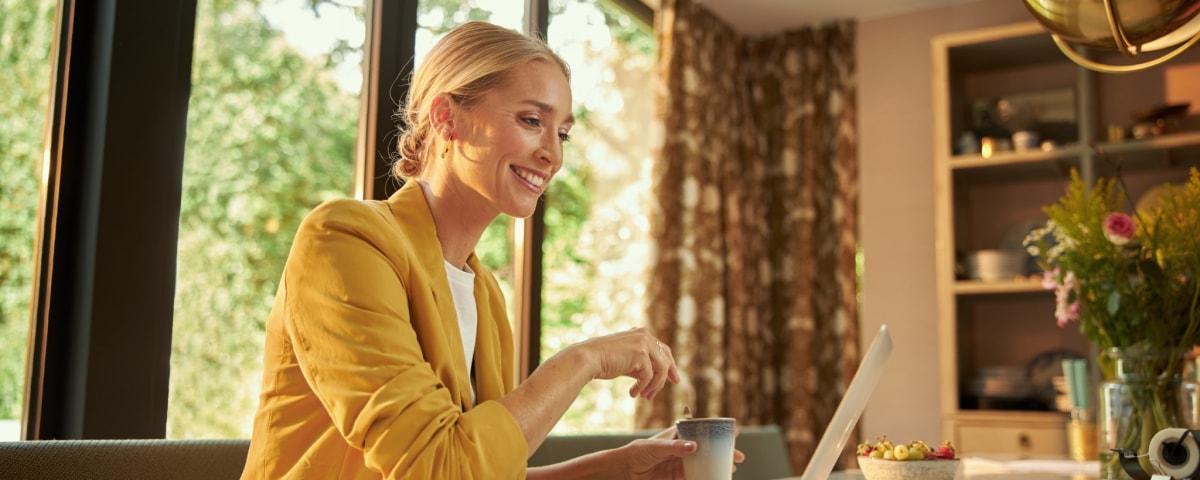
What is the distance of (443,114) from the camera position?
4.72 feet

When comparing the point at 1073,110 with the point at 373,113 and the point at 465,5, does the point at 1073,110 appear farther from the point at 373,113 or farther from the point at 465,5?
the point at 373,113

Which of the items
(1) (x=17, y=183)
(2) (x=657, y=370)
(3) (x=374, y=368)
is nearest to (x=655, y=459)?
(2) (x=657, y=370)

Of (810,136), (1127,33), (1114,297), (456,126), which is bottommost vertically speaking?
(1114,297)

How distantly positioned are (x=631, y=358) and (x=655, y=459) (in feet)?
0.58

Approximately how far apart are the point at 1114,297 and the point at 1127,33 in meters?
0.43

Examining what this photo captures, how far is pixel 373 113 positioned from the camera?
310cm

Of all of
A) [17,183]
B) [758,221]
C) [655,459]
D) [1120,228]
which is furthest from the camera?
[758,221]

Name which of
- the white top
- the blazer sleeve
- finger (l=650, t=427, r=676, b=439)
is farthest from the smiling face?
finger (l=650, t=427, r=676, b=439)

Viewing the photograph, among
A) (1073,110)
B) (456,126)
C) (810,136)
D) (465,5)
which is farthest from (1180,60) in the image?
(456,126)

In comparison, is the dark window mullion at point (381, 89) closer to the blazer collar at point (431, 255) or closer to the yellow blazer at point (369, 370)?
the blazer collar at point (431, 255)

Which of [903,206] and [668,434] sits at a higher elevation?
[903,206]

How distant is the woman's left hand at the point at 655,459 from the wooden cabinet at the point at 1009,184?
2.89 metres

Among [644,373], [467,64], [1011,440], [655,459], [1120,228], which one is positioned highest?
[467,64]

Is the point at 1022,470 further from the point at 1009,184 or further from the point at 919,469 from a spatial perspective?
the point at 1009,184
